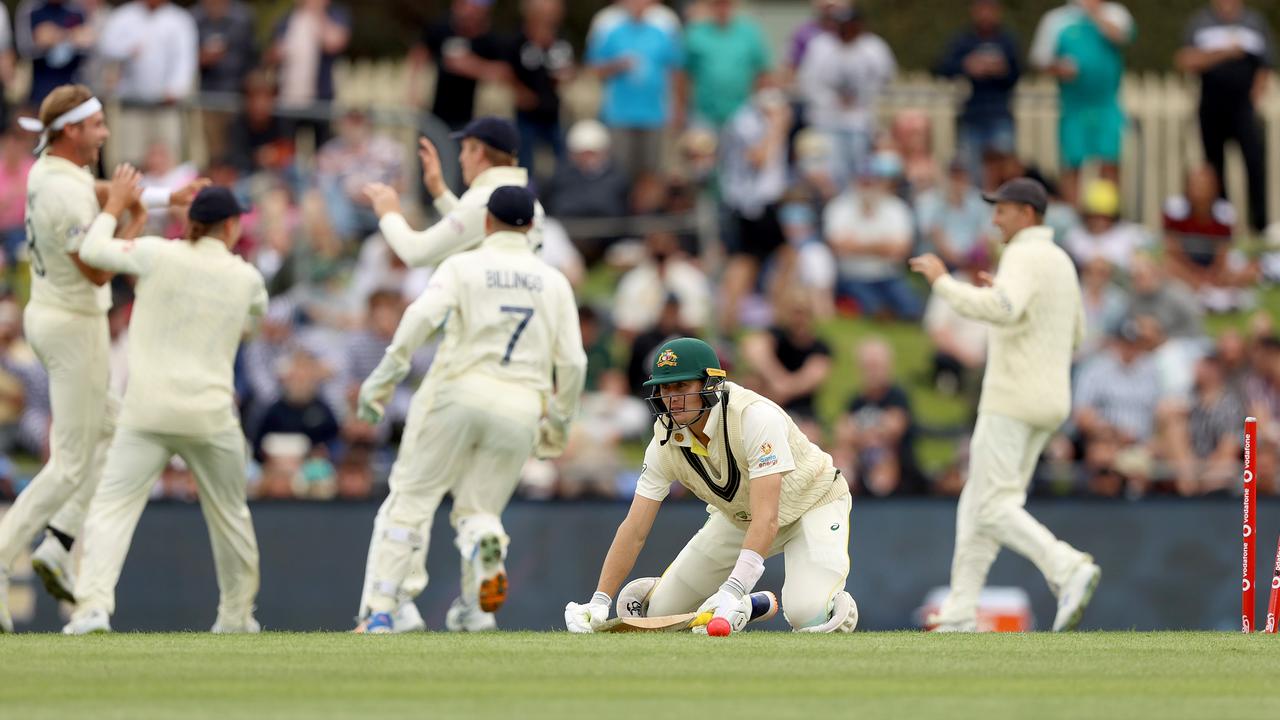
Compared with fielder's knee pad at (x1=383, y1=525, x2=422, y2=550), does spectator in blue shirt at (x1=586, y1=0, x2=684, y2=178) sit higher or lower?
higher

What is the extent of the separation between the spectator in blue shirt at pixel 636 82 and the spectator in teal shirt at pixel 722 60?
21 centimetres

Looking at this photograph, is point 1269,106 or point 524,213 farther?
point 1269,106

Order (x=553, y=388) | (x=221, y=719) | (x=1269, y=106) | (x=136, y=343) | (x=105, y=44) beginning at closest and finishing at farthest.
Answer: (x=221, y=719)
(x=136, y=343)
(x=553, y=388)
(x=105, y=44)
(x=1269, y=106)

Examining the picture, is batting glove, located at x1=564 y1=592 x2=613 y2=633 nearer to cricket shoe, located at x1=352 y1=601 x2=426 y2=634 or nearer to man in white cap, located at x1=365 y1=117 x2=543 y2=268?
cricket shoe, located at x1=352 y1=601 x2=426 y2=634

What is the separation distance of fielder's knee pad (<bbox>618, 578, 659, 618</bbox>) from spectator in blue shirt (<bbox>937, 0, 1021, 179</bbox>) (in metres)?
10.0

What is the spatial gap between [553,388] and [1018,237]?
2.91 metres

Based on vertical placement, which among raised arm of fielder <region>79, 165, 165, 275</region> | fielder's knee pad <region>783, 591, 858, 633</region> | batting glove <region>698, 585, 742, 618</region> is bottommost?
fielder's knee pad <region>783, 591, 858, 633</region>

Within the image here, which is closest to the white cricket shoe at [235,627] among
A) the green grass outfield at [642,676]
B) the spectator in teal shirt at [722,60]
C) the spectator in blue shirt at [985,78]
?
the green grass outfield at [642,676]

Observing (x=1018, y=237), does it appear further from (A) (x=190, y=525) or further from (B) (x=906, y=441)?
(A) (x=190, y=525)

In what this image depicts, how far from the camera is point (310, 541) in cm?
1574

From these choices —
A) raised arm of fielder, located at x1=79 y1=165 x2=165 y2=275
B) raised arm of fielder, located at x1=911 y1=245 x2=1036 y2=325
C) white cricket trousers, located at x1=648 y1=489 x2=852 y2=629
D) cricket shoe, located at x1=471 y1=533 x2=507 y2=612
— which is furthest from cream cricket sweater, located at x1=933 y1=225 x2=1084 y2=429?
raised arm of fielder, located at x1=79 y1=165 x2=165 y2=275

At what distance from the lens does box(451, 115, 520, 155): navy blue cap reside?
12320mm

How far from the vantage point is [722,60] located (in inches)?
803

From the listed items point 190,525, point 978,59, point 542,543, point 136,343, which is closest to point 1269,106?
point 978,59
